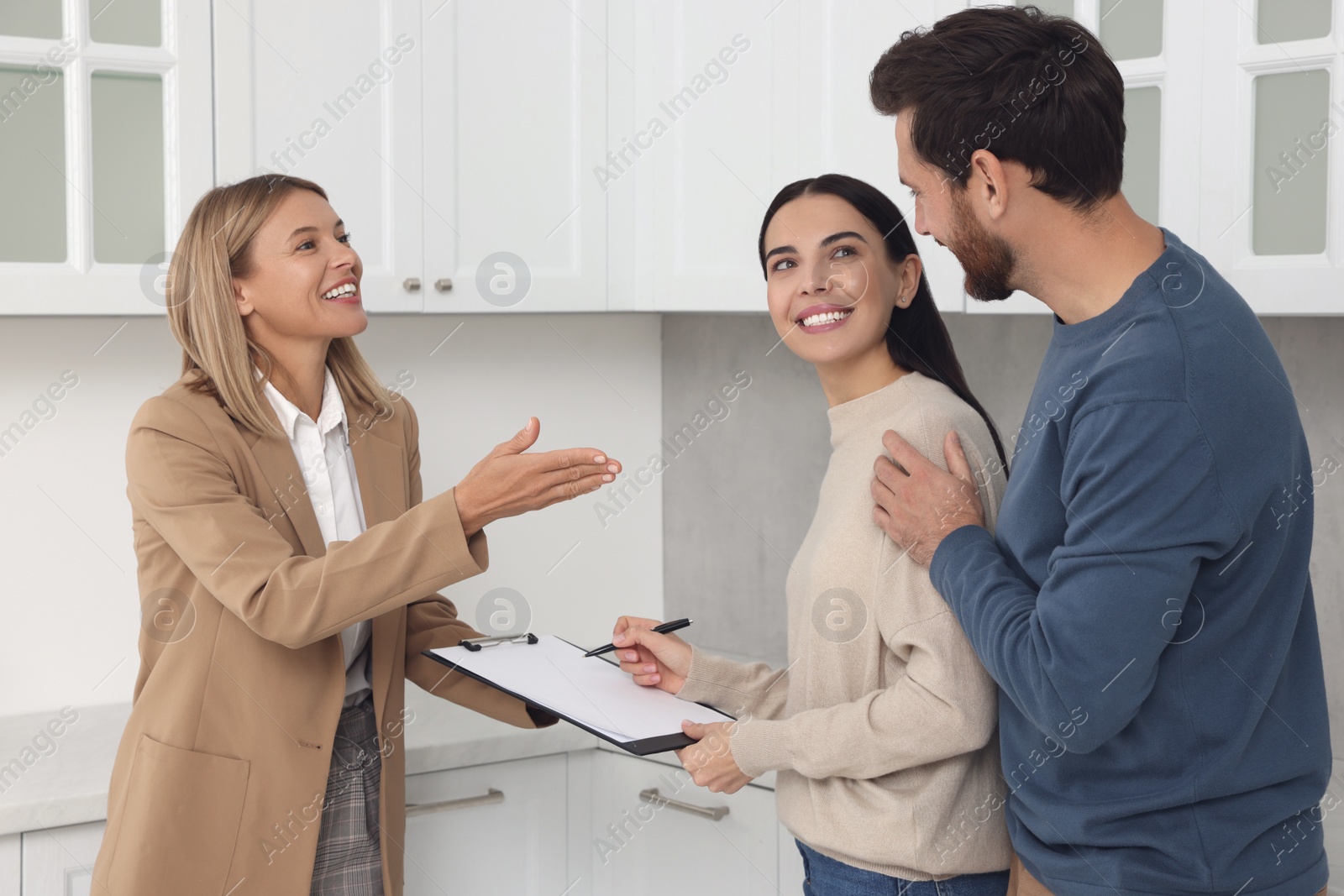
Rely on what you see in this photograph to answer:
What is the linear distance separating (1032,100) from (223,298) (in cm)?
97

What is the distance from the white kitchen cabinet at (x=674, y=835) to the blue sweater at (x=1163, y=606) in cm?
92

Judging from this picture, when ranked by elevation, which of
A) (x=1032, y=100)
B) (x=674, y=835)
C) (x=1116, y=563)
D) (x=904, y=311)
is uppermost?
(x=1032, y=100)

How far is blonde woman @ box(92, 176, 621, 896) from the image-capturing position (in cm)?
130

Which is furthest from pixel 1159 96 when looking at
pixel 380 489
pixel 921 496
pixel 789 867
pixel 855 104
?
pixel 789 867

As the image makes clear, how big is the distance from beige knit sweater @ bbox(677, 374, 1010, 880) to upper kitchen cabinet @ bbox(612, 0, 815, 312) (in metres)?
0.86

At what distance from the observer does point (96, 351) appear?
6.91 ft

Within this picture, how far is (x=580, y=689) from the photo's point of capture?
1.36 meters

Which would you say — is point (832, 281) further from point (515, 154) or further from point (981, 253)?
point (515, 154)

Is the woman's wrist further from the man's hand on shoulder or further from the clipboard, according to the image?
the man's hand on shoulder

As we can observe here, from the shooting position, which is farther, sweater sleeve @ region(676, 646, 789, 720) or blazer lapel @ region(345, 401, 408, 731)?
blazer lapel @ region(345, 401, 408, 731)

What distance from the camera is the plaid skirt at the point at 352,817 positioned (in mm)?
1473

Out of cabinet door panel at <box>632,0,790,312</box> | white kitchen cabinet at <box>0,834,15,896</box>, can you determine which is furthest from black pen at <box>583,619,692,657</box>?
white kitchen cabinet at <box>0,834,15,896</box>

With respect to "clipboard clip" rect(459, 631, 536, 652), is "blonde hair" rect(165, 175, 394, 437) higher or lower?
higher

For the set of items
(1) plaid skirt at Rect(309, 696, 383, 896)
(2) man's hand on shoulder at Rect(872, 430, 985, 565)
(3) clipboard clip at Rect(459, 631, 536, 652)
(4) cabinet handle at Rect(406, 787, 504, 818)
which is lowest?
(4) cabinet handle at Rect(406, 787, 504, 818)
